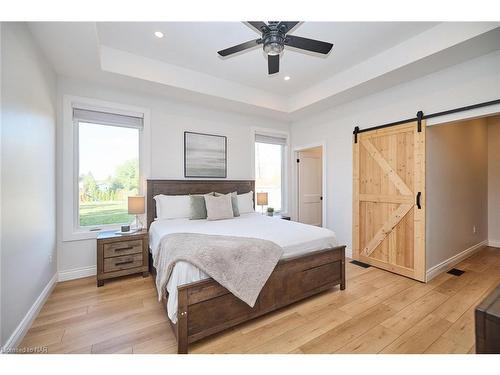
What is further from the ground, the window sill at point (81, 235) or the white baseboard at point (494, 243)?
the window sill at point (81, 235)

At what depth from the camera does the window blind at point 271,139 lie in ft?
15.0

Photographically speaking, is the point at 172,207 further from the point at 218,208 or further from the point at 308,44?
the point at 308,44

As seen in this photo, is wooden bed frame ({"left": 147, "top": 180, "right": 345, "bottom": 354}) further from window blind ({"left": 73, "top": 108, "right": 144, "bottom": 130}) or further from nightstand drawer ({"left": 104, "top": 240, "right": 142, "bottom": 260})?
window blind ({"left": 73, "top": 108, "right": 144, "bottom": 130})

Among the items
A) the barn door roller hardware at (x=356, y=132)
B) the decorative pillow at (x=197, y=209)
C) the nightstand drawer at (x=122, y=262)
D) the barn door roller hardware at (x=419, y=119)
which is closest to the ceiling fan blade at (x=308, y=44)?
the barn door roller hardware at (x=419, y=119)

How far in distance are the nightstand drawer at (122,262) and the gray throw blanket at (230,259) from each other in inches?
42.9

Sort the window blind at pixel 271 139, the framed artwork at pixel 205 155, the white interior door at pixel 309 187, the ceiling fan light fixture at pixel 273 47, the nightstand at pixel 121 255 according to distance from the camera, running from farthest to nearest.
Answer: the white interior door at pixel 309 187 < the window blind at pixel 271 139 < the framed artwork at pixel 205 155 < the nightstand at pixel 121 255 < the ceiling fan light fixture at pixel 273 47

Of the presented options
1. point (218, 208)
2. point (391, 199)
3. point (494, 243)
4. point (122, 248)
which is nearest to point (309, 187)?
point (391, 199)

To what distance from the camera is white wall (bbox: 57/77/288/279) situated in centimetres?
288

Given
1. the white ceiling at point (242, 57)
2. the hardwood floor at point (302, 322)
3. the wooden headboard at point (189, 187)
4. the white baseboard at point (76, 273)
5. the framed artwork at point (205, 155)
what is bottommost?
the hardwood floor at point (302, 322)

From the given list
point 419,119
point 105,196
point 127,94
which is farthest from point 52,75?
point 419,119

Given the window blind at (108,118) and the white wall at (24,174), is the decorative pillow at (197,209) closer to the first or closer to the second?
the window blind at (108,118)

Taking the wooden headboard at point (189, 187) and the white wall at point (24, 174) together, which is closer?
the white wall at point (24, 174)

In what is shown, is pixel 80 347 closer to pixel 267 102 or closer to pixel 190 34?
pixel 190 34

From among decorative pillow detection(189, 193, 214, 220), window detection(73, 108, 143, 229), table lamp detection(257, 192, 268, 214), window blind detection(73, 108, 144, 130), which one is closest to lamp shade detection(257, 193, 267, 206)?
table lamp detection(257, 192, 268, 214)
